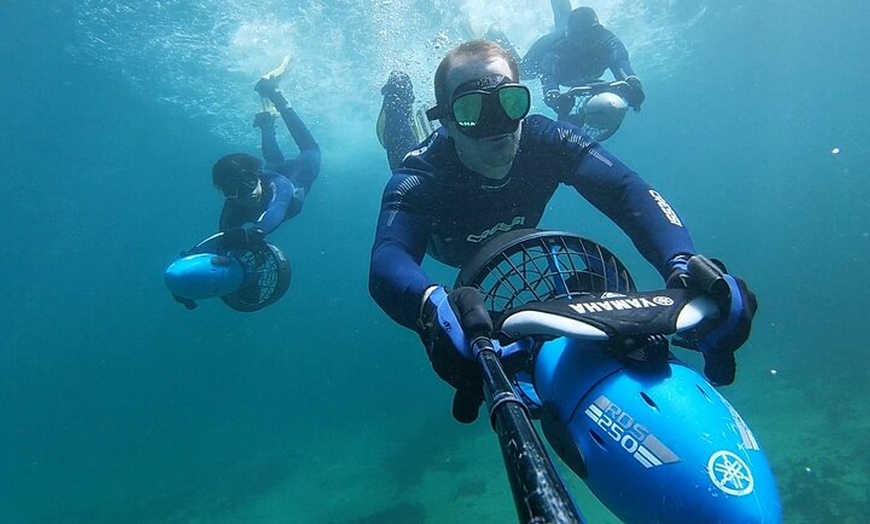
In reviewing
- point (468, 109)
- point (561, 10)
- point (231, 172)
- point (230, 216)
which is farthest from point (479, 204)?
point (561, 10)

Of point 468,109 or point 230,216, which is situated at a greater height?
point 230,216

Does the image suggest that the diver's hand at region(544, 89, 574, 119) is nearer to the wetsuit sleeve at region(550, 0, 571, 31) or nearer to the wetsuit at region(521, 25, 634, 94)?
the wetsuit at region(521, 25, 634, 94)

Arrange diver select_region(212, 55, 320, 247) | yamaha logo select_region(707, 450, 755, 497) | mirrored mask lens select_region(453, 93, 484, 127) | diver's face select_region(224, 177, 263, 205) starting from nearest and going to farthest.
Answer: yamaha logo select_region(707, 450, 755, 497), mirrored mask lens select_region(453, 93, 484, 127), diver select_region(212, 55, 320, 247), diver's face select_region(224, 177, 263, 205)

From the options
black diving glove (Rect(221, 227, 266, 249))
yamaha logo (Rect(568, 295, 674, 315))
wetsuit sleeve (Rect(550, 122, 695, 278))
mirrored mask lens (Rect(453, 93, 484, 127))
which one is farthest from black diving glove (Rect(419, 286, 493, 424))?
black diving glove (Rect(221, 227, 266, 249))

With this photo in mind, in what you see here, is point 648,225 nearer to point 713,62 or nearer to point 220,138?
point 220,138

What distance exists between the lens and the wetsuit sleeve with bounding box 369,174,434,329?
2.41m

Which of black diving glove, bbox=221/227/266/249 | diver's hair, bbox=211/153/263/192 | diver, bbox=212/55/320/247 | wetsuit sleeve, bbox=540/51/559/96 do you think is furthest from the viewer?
wetsuit sleeve, bbox=540/51/559/96

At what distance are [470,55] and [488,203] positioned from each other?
108cm

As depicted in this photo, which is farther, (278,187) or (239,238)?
(278,187)

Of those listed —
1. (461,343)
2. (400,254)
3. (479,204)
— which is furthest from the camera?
(479,204)

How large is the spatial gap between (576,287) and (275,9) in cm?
1866

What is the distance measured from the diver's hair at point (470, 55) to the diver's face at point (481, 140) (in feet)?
0.12

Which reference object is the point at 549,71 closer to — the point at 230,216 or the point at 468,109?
the point at 230,216

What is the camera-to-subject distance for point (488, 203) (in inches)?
145
